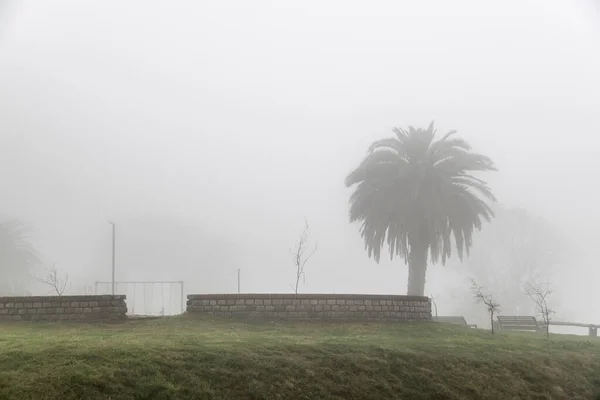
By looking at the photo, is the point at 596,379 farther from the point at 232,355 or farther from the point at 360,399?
the point at 232,355

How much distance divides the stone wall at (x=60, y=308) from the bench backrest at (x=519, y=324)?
57.0 ft

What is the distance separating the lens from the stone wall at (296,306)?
17062 mm

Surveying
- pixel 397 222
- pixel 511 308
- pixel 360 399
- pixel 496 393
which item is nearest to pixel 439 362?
pixel 496 393

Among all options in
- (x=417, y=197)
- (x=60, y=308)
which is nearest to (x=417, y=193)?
(x=417, y=197)

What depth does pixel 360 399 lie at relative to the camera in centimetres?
1020

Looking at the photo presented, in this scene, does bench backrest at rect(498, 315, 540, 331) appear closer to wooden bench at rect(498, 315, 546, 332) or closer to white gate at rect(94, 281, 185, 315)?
wooden bench at rect(498, 315, 546, 332)


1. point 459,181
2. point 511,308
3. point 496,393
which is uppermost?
point 459,181

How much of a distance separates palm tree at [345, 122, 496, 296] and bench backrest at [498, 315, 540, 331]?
4.12 m

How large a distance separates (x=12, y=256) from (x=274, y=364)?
47.6 meters

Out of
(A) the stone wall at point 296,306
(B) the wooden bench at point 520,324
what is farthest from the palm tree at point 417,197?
(A) the stone wall at point 296,306

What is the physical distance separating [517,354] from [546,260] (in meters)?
46.2

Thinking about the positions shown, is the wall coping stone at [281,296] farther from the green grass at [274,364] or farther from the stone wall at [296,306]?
the green grass at [274,364]

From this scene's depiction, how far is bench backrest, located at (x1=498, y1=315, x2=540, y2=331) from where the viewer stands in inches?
997

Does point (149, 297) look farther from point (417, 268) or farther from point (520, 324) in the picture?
point (520, 324)
